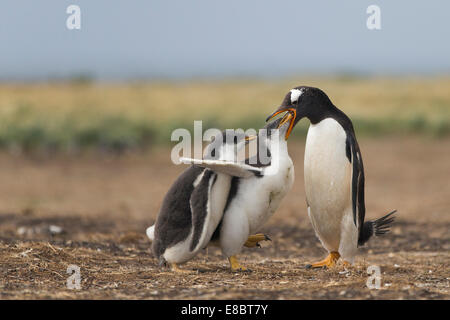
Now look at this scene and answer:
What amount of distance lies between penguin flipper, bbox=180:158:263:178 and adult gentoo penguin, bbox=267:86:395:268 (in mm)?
529

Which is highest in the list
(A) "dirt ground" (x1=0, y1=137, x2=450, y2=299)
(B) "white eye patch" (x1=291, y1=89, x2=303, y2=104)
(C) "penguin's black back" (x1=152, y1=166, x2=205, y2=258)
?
(B) "white eye patch" (x1=291, y1=89, x2=303, y2=104)

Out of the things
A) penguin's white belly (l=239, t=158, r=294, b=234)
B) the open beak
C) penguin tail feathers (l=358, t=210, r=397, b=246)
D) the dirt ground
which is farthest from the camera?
penguin tail feathers (l=358, t=210, r=397, b=246)

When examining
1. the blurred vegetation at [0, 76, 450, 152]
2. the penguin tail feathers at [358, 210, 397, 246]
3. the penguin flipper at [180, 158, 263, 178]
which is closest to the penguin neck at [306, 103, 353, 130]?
the penguin flipper at [180, 158, 263, 178]

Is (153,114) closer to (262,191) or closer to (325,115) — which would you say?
(325,115)

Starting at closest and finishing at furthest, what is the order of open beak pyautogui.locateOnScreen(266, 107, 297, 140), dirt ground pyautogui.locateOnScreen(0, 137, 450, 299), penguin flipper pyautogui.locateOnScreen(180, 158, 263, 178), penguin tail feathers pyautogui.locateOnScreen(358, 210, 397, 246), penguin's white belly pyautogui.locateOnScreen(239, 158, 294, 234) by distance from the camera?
dirt ground pyautogui.locateOnScreen(0, 137, 450, 299)
penguin flipper pyautogui.locateOnScreen(180, 158, 263, 178)
penguin's white belly pyautogui.locateOnScreen(239, 158, 294, 234)
open beak pyautogui.locateOnScreen(266, 107, 297, 140)
penguin tail feathers pyautogui.locateOnScreen(358, 210, 397, 246)

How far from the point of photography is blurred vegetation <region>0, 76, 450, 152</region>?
1859 cm

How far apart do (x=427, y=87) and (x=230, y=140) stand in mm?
23803

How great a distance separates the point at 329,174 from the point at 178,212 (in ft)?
4.54

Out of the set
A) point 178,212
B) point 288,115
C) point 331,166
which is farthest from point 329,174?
point 178,212

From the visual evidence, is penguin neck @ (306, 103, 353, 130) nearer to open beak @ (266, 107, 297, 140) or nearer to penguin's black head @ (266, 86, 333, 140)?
penguin's black head @ (266, 86, 333, 140)
